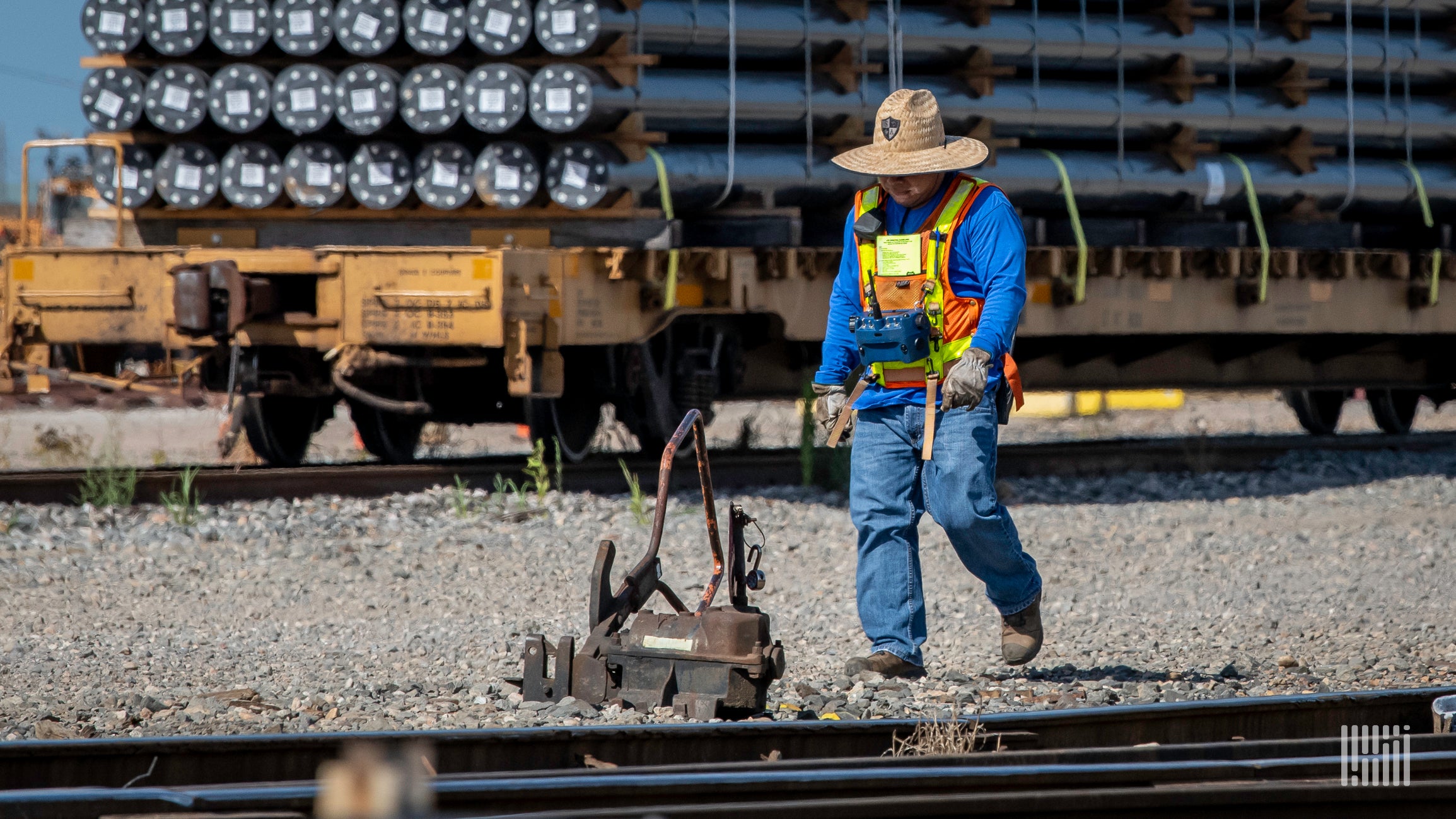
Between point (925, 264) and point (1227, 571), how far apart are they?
3386mm

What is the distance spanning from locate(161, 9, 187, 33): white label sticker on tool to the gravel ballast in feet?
9.95

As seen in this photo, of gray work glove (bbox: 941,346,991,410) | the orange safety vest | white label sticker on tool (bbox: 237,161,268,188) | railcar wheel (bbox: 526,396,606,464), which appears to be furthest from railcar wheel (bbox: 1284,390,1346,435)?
gray work glove (bbox: 941,346,991,410)

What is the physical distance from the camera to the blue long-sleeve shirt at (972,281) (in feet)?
15.6

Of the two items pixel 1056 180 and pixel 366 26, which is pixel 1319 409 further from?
pixel 366 26

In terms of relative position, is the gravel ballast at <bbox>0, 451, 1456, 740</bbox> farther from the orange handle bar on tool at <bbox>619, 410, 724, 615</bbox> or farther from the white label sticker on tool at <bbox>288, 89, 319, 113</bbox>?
the white label sticker on tool at <bbox>288, 89, 319, 113</bbox>

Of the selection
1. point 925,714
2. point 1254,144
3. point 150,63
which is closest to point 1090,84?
point 1254,144

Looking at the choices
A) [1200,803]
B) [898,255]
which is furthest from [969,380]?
[1200,803]

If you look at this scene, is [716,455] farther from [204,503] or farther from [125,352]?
[125,352]

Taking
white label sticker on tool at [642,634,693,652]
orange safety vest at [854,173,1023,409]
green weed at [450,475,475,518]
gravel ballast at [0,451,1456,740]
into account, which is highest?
orange safety vest at [854,173,1023,409]

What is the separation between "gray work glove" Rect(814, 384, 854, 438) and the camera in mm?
5062

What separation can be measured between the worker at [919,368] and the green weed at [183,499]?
175 inches

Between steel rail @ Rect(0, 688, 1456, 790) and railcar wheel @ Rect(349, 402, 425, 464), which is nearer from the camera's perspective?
steel rail @ Rect(0, 688, 1456, 790)

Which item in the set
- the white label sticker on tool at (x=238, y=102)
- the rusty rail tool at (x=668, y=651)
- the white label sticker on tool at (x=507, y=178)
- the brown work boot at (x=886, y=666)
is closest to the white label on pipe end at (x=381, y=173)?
the white label sticker on tool at (x=507, y=178)

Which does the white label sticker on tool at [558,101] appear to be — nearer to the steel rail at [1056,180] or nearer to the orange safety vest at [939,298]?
the steel rail at [1056,180]
